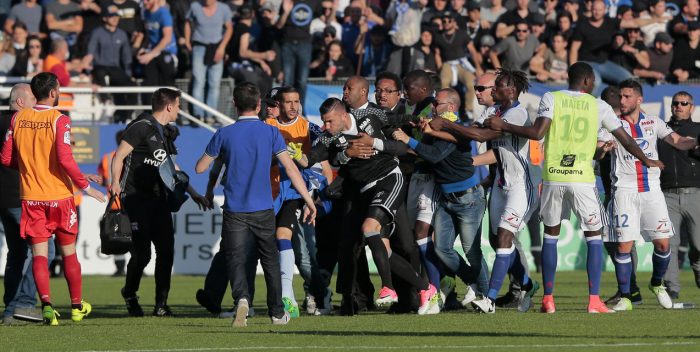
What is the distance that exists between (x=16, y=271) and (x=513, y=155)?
4.87 metres

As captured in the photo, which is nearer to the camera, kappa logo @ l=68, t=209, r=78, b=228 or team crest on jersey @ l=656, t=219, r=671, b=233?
kappa logo @ l=68, t=209, r=78, b=228

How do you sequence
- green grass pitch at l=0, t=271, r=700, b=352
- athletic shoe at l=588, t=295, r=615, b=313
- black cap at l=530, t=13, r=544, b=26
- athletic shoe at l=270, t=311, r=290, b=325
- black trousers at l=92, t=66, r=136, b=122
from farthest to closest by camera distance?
black cap at l=530, t=13, r=544, b=26 → black trousers at l=92, t=66, r=136, b=122 → athletic shoe at l=588, t=295, r=615, b=313 → athletic shoe at l=270, t=311, r=290, b=325 → green grass pitch at l=0, t=271, r=700, b=352

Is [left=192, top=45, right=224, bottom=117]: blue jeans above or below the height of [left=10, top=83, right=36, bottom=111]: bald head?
below

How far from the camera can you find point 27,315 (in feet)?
42.5

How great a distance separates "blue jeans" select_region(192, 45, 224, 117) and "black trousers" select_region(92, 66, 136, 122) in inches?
45.1

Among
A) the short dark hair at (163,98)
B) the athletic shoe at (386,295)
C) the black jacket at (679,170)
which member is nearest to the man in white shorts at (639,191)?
the black jacket at (679,170)

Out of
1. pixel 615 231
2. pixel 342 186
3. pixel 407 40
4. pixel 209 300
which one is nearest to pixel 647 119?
pixel 615 231

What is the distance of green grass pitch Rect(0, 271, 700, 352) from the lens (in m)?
10.1

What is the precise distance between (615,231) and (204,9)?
1176cm

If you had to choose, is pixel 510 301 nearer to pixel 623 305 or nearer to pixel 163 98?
pixel 623 305

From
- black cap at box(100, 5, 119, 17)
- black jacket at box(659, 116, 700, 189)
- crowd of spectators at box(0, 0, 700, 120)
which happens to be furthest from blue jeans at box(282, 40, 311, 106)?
black jacket at box(659, 116, 700, 189)

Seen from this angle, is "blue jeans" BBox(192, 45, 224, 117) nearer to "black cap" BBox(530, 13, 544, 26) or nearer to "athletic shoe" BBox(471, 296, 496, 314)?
"black cap" BBox(530, 13, 544, 26)

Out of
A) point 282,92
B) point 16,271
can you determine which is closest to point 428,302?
point 282,92

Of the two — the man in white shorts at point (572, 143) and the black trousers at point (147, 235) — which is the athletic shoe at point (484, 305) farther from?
the black trousers at point (147, 235)
